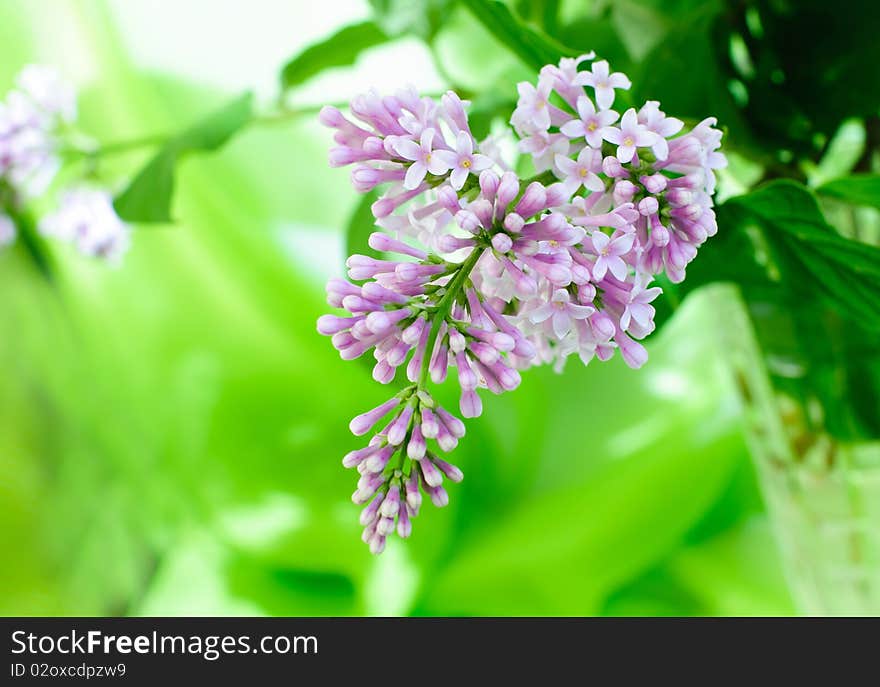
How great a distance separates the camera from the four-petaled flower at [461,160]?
0.57 feet

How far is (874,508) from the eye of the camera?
15.3 inches

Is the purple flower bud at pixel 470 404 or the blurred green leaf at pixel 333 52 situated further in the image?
the blurred green leaf at pixel 333 52

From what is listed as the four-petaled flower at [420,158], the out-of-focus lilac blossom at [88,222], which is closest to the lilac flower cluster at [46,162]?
the out-of-focus lilac blossom at [88,222]

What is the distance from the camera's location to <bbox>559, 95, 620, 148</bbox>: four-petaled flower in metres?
0.18

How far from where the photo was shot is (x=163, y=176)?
0.99 ft

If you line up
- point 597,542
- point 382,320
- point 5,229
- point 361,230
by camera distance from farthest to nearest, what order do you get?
point 597,542 < point 5,229 < point 361,230 < point 382,320

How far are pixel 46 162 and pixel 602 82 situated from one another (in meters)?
0.28

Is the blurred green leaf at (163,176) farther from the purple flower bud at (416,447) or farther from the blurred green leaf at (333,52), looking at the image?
the purple flower bud at (416,447)

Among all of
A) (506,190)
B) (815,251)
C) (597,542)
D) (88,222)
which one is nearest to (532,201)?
(506,190)

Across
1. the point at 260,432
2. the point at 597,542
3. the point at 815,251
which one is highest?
the point at 815,251

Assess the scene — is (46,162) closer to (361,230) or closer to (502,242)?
(361,230)

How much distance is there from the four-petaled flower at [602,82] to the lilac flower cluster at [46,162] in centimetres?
25

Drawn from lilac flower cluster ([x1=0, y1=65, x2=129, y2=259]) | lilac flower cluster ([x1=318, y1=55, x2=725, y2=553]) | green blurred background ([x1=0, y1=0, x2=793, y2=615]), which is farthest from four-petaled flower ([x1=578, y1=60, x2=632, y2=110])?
green blurred background ([x1=0, y1=0, x2=793, y2=615])
